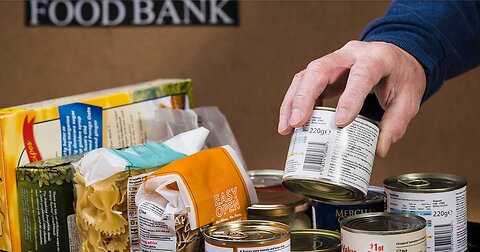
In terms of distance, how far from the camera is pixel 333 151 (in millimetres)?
908

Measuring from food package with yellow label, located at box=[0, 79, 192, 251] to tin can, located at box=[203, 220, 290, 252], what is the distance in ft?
1.07

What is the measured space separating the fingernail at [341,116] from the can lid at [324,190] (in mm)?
72

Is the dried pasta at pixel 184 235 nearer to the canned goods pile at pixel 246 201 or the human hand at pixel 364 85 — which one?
the canned goods pile at pixel 246 201

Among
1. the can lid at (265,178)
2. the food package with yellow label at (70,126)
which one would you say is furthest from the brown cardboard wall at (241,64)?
the can lid at (265,178)

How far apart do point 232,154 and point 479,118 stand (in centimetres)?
153

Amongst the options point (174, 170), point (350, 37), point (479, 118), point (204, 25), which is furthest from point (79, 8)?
point (174, 170)

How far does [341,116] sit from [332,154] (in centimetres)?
5

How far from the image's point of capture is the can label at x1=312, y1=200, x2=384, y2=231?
104 centimetres

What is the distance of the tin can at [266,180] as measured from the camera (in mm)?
1217

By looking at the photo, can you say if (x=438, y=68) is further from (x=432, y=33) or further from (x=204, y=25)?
(x=204, y=25)

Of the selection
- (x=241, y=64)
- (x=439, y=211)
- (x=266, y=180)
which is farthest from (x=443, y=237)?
(x=241, y=64)

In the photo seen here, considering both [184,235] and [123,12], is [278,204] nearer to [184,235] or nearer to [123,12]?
[184,235]

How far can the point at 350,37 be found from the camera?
238 centimetres

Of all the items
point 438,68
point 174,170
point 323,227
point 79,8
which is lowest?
point 323,227
